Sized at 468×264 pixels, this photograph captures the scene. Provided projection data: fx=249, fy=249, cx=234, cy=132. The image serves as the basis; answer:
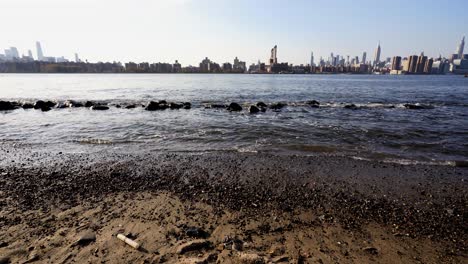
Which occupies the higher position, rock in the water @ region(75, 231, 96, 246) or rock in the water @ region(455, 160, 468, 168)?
rock in the water @ region(75, 231, 96, 246)

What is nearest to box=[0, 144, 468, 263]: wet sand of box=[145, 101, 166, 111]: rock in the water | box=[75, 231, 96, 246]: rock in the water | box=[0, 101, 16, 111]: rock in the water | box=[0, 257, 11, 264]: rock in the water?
box=[75, 231, 96, 246]: rock in the water

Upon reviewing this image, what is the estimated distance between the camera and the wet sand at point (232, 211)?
17.3ft

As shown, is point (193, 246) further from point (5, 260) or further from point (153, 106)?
point (153, 106)

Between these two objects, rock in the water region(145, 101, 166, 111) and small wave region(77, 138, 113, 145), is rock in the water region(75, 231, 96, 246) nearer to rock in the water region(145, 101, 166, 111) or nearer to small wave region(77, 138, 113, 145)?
small wave region(77, 138, 113, 145)

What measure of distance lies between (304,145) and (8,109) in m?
34.0

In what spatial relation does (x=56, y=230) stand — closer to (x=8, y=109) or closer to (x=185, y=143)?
(x=185, y=143)

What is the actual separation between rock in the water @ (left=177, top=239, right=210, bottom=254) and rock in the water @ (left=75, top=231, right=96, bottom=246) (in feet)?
6.77

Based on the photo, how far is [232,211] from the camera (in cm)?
696

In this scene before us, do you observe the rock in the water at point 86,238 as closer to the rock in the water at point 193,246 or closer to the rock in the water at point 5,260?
the rock in the water at point 5,260

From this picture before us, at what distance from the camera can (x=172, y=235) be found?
580 centimetres

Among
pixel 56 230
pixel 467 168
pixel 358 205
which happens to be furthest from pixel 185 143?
pixel 467 168

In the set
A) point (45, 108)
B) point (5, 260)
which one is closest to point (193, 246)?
point (5, 260)

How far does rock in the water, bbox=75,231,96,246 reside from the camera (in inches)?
216

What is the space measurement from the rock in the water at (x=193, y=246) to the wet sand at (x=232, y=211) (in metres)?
0.03
